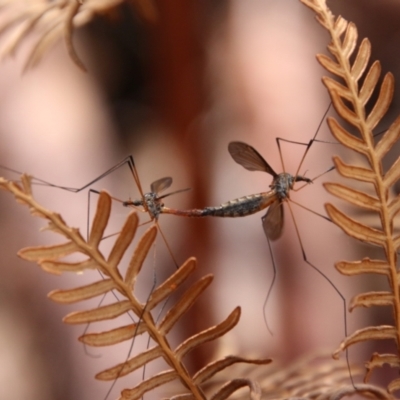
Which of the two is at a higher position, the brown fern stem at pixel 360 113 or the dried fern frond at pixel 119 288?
the brown fern stem at pixel 360 113

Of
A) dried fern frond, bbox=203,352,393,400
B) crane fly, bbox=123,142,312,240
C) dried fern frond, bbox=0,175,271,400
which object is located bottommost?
dried fern frond, bbox=203,352,393,400

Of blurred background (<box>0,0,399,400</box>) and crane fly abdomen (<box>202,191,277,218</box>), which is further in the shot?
blurred background (<box>0,0,399,400</box>)

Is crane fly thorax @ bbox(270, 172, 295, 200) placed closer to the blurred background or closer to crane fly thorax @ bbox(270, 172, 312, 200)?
crane fly thorax @ bbox(270, 172, 312, 200)

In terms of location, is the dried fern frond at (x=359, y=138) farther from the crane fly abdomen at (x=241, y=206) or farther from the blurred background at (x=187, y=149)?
the blurred background at (x=187, y=149)

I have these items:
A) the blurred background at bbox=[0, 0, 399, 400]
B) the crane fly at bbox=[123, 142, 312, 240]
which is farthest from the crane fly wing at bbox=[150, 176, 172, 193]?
the blurred background at bbox=[0, 0, 399, 400]

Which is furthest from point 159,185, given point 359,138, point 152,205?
point 359,138

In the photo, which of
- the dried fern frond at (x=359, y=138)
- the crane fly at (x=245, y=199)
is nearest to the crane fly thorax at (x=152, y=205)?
the crane fly at (x=245, y=199)
